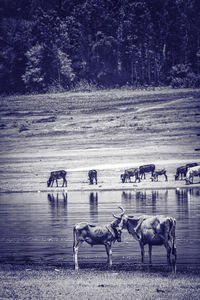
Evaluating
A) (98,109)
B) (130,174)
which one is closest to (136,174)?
(130,174)

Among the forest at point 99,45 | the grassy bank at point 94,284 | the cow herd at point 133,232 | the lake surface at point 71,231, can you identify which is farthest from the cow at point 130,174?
the grassy bank at point 94,284

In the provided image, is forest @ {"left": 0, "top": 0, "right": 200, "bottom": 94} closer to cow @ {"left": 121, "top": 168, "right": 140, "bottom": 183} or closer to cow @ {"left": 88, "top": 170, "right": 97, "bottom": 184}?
cow @ {"left": 88, "top": 170, "right": 97, "bottom": 184}

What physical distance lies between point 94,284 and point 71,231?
714 centimetres

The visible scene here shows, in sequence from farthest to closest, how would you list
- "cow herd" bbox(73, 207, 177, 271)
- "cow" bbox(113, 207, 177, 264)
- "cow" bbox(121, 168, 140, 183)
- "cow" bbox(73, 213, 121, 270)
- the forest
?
the forest
"cow" bbox(121, 168, 140, 183)
"cow" bbox(73, 213, 121, 270)
"cow herd" bbox(73, 207, 177, 271)
"cow" bbox(113, 207, 177, 264)

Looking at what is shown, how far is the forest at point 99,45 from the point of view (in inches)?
2114

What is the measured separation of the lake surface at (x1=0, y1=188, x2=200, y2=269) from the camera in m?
12.4

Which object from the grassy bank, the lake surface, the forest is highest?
the forest

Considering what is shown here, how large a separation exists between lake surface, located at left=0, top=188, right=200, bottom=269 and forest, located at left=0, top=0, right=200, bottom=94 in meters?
27.3

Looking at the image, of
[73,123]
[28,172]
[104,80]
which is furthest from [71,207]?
[104,80]

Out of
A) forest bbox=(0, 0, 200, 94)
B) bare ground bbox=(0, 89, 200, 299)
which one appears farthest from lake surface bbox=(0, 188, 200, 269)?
forest bbox=(0, 0, 200, 94)

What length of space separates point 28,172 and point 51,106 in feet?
41.3

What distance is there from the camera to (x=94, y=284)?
9.78m

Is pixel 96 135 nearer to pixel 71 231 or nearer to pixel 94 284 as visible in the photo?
pixel 71 231

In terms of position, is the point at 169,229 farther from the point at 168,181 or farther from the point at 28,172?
the point at 28,172
